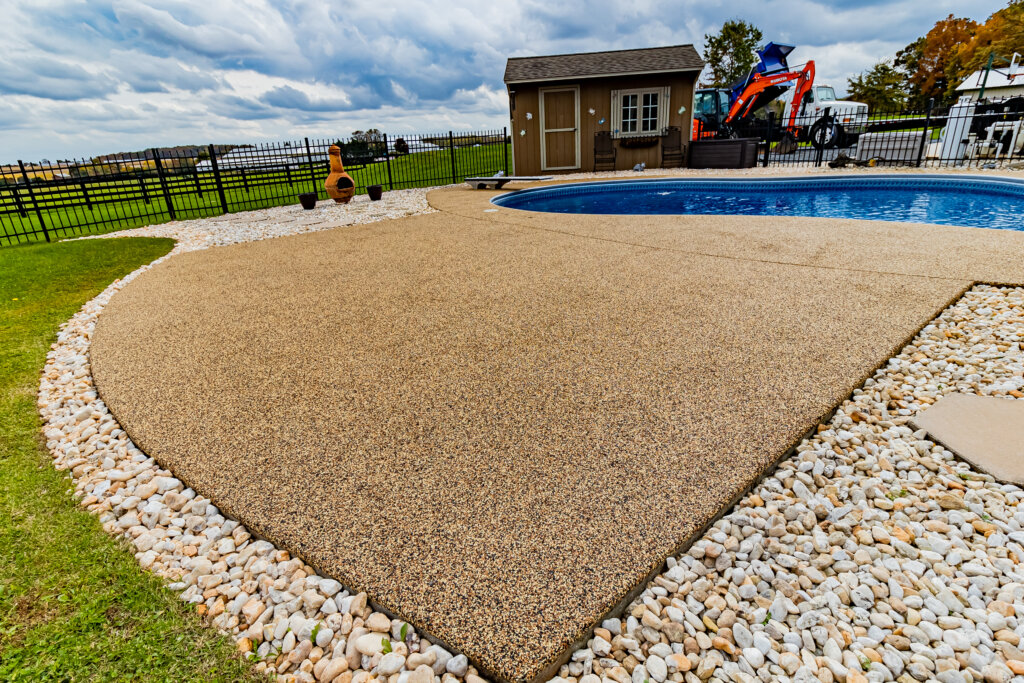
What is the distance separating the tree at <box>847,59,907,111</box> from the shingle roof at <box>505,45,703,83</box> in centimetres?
2536

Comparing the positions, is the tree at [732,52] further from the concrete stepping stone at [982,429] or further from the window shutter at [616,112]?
the concrete stepping stone at [982,429]

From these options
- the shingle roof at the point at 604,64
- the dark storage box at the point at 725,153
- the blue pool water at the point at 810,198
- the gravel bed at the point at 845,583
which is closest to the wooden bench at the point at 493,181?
the blue pool water at the point at 810,198

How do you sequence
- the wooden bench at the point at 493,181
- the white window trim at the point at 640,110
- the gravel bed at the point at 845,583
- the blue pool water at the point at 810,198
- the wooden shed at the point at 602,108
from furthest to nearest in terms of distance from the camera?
the white window trim at the point at 640,110 < the wooden shed at the point at 602,108 < the wooden bench at the point at 493,181 < the blue pool water at the point at 810,198 < the gravel bed at the point at 845,583

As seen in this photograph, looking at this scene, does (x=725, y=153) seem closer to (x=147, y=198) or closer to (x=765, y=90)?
(x=765, y=90)

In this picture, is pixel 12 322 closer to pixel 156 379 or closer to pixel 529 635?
pixel 156 379

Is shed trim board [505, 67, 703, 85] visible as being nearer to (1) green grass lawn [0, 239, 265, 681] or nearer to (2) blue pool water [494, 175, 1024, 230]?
(2) blue pool water [494, 175, 1024, 230]

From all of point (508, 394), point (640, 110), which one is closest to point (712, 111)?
A: point (640, 110)

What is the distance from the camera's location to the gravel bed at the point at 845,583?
1315 mm

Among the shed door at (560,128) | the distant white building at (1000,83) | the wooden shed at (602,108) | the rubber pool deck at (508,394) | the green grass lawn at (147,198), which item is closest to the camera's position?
the rubber pool deck at (508,394)

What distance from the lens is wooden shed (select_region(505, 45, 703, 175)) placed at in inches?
539

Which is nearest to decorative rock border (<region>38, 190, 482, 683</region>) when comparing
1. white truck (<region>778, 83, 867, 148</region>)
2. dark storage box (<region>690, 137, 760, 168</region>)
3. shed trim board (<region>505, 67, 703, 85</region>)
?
shed trim board (<region>505, 67, 703, 85</region>)

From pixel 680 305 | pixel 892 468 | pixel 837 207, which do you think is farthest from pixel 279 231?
pixel 837 207

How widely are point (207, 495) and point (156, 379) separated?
148 cm

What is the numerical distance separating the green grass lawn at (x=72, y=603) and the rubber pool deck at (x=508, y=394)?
1.16ft
